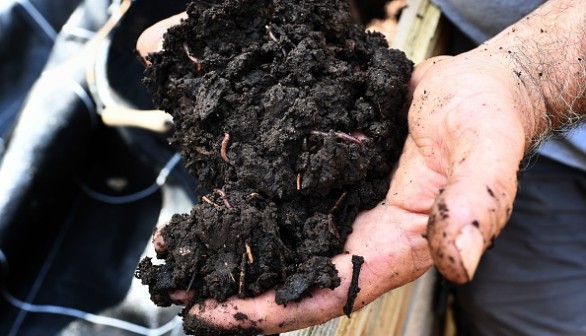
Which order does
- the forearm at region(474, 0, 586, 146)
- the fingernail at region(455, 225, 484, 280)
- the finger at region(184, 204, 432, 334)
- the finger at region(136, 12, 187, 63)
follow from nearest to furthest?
the fingernail at region(455, 225, 484, 280), the finger at region(184, 204, 432, 334), the forearm at region(474, 0, 586, 146), the finger at region(136, 12, 187, 63)

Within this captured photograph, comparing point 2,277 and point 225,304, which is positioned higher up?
point 225,304

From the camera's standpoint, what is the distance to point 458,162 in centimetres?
81

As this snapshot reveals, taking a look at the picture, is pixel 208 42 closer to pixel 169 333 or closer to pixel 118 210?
pixel 118 210

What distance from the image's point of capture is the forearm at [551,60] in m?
1.09

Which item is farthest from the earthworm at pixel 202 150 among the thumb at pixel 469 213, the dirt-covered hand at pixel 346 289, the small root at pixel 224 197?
the thumb at pixel 469 213

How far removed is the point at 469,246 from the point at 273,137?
47 cm

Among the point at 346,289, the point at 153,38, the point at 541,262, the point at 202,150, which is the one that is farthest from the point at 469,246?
the point at 541,262

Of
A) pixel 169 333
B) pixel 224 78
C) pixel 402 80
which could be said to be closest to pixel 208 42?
pixel 224 78

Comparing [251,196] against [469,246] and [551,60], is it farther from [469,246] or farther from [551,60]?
[551,60]

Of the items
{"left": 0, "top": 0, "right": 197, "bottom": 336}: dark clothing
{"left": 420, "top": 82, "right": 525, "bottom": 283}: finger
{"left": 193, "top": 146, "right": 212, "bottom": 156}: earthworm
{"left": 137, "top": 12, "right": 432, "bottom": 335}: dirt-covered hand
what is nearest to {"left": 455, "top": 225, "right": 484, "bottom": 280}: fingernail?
{"left": 420, "top": 82, "right": 525, "bottom": 283}: finger

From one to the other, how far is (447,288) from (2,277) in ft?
4.65

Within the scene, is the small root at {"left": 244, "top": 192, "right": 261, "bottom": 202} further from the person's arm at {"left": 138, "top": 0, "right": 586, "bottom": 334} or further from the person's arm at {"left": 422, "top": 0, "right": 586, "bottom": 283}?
the person's arm at {"left": 422, "top": 0, "right": 586, "bottom": 283}

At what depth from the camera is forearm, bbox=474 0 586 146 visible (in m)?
1.09

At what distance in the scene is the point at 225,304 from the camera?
1.00 metres
